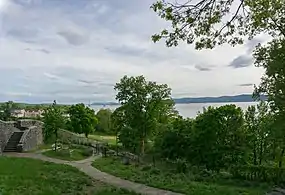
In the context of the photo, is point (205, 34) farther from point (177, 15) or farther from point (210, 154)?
point (210, 154)

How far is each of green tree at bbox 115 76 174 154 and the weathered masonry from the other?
6.86 meters

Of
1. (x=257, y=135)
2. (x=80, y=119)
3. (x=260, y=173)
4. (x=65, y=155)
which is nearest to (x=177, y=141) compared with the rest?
(x=257, y=135)

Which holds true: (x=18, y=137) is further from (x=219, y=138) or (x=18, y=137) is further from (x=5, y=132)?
(x=219, y=138)

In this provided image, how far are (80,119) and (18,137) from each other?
420 inches

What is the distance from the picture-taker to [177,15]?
23.9 feet

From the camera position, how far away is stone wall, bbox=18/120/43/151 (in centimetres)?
2363

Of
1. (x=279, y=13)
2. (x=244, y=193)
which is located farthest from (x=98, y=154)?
(x=279, y=13)

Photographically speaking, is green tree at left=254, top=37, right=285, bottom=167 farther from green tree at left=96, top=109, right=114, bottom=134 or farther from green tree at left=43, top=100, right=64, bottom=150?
green tree at left=96, top=109, right=114, bottom=134

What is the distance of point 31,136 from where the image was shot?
25406mm

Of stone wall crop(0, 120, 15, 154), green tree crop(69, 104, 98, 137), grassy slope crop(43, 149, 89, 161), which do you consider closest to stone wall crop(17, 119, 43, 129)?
stone wall crop(0, 120, 15, 154)

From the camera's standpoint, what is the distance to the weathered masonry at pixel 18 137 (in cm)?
2347

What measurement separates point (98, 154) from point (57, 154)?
3133 mm

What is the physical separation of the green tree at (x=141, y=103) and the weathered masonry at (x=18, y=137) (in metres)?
6.86

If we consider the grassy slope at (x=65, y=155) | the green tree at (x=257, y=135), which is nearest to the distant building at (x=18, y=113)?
the grassy slope at (x=65, y=155)
